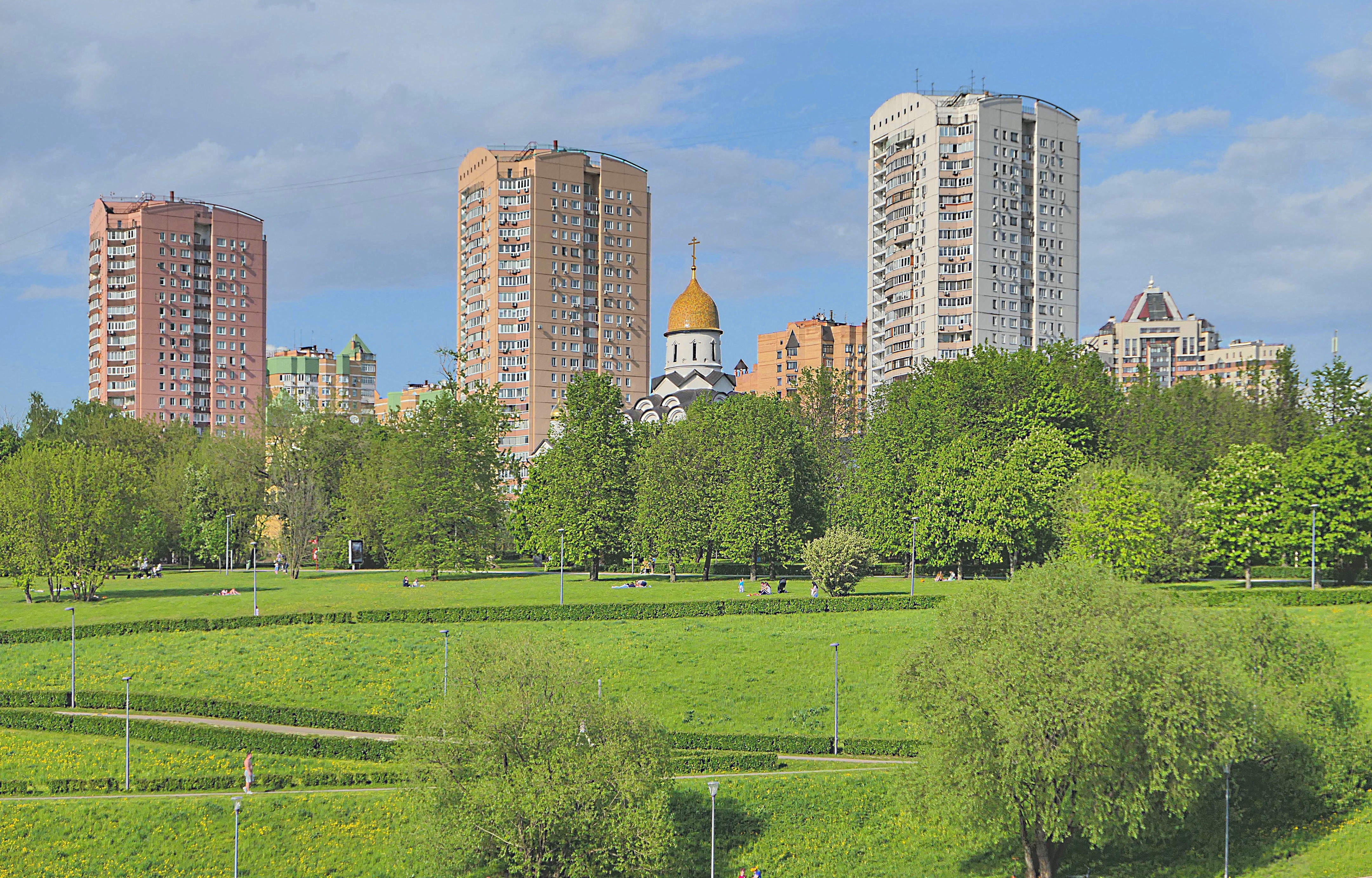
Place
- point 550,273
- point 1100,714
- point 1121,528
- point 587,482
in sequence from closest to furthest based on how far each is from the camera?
point 1100,714 < point 1121,528 < point 587,482 < point 550,273

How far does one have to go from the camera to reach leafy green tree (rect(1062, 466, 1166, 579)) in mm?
59656

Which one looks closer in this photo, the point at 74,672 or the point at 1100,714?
the point at 1100,714

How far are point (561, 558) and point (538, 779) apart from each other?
1273 inches

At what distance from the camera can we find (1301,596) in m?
54.5

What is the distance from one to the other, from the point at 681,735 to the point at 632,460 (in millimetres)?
39427

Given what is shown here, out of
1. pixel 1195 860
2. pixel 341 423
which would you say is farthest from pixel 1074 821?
pixel 341 423

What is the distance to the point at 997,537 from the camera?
65250mm

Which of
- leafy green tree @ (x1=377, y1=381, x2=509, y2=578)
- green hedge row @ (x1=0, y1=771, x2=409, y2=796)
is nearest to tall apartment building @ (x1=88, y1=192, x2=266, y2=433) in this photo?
leafy green tree @ (x1=377, y1=381, x2=509, y2=578)

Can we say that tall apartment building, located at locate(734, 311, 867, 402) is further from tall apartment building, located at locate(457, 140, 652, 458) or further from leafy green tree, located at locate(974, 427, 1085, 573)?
leafy green tree, located at locate(974, 427, 1085, 573)

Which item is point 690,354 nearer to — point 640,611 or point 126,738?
point 640,611

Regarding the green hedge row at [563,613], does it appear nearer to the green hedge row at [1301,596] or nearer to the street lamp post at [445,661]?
the street lamp post at [445,661]

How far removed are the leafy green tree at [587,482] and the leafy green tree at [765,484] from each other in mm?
7062

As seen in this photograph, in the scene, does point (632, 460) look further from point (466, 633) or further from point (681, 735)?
point (681, 735)

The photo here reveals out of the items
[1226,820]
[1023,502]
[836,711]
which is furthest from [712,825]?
[1023,502]
